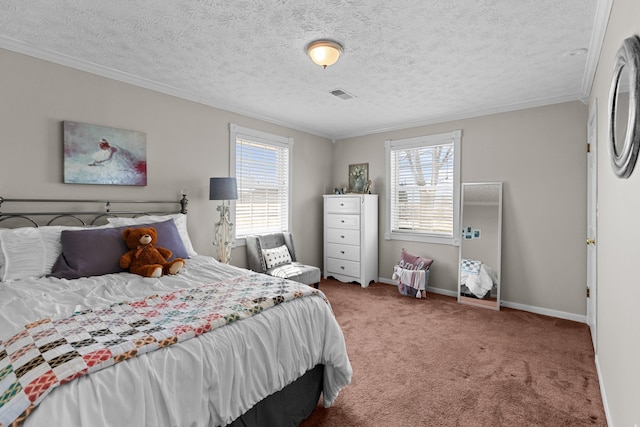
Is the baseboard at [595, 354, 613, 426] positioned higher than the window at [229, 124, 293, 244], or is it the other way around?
the window at [229, 124, 293, 244]

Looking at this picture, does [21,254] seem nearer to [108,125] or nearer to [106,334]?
[108,125]

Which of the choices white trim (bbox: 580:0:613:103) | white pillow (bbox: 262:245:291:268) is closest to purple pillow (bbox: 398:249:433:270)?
white pillow (bbox: 262:245:291:268)

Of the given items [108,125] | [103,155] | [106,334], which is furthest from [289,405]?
[108,125]

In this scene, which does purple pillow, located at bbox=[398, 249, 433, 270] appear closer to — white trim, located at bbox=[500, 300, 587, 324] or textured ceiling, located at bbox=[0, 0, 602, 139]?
white trim, located at bbox=[500, 300, 587, 324]

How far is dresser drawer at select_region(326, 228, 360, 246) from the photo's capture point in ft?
16.4

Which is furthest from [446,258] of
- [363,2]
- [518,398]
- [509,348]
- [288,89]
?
[363,2]

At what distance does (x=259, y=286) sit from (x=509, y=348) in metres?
2.39

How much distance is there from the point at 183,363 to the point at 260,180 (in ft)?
11.4

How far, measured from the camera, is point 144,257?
2561mm

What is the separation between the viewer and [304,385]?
1979mm

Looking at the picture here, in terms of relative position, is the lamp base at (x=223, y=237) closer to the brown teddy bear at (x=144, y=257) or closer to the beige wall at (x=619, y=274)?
the brown teddy bear at (x=144, y=257)

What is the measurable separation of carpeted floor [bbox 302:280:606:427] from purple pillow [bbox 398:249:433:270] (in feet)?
2.14

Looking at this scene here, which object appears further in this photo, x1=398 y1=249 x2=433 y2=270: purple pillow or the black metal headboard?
x1=398 y1=249 x2=433 y2=270: purple pillow

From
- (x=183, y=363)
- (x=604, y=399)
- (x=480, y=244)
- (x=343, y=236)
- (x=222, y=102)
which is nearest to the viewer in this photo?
(x=183, y=363)
